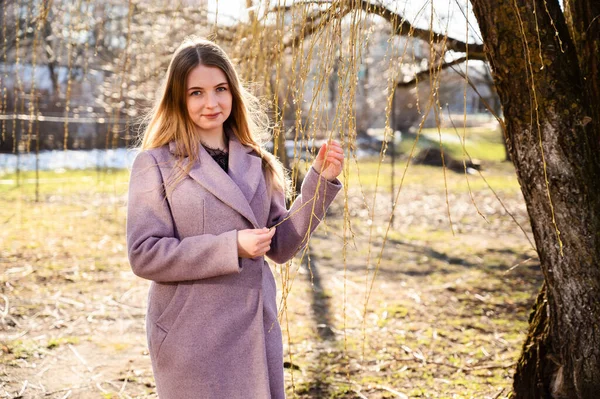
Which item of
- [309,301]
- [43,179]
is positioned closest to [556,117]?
[309,301]

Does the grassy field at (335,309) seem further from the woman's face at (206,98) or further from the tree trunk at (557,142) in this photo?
the woman's face at (206,98)

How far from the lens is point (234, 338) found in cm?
193

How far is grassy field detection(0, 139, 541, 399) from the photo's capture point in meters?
3.30

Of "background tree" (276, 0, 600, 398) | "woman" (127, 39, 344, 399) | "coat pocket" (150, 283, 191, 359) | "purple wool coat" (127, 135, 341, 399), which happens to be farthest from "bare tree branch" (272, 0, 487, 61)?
"coat pocket" (150, 283, 191, 359)

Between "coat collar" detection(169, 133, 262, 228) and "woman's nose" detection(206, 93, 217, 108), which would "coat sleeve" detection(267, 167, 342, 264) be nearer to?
"coat collar" detection(169, 133, 262, 228)

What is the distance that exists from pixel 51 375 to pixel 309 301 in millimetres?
1932

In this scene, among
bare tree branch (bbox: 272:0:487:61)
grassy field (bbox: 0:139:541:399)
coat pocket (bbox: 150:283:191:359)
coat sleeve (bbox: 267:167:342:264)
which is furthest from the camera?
grassy field (bbox: 0:139:541:399)

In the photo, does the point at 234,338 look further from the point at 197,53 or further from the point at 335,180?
the point at 197,53

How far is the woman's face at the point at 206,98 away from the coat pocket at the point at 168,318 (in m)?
0.46

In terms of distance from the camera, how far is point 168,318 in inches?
75.5

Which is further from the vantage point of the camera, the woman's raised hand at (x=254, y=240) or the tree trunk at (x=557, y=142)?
the tree trunk at (x=557, y=142)

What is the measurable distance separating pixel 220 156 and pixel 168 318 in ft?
1.64

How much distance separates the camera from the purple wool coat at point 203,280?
186 centimetres

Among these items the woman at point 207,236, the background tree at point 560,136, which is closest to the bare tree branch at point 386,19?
the background tree at point 560,136
